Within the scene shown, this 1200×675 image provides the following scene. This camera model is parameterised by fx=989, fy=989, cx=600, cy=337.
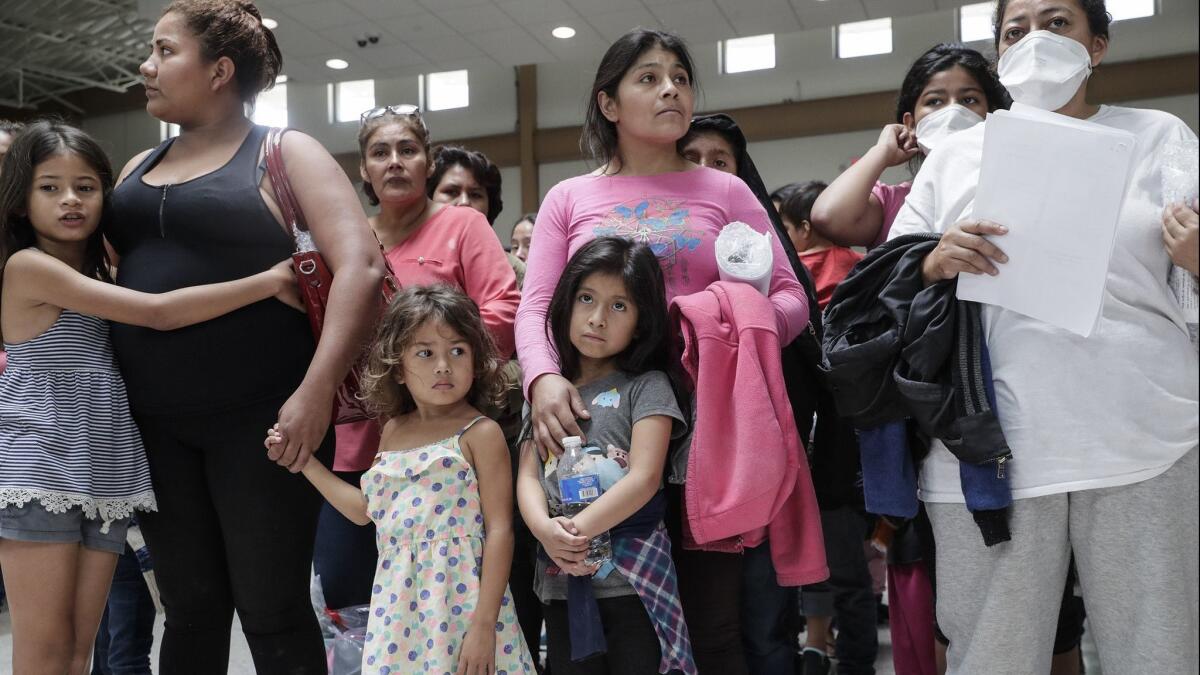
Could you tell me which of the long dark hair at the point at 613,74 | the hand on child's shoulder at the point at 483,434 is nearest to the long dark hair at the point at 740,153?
the long dark hair at the point at 613,74

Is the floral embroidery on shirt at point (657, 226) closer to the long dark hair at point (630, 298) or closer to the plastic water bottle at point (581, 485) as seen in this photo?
the long dark hair at point (630, 298)

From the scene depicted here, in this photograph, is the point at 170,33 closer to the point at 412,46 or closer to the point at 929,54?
the point at 929,54

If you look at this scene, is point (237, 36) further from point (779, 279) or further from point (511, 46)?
point (511, 46)

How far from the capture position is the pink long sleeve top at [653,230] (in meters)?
2.01

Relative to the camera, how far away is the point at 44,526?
6.22ft

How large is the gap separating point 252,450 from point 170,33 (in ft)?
2.77

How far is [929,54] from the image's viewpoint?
237 centimetres

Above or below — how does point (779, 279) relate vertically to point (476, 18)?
below

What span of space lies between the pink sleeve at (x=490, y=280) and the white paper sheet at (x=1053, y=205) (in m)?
1.13

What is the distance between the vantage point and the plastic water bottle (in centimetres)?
183

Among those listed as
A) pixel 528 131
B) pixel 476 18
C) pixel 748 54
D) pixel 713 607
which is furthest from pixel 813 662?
pixel 528 131

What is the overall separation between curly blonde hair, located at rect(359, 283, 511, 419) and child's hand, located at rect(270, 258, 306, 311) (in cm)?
19

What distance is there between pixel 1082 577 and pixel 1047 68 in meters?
0.84

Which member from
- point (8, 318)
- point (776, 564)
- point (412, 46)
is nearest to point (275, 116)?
point (412, 46)
